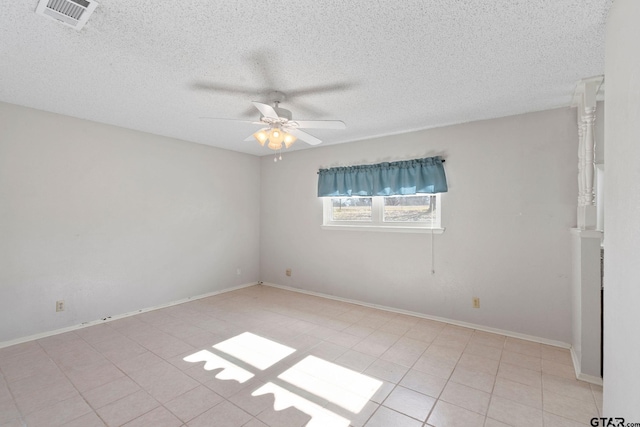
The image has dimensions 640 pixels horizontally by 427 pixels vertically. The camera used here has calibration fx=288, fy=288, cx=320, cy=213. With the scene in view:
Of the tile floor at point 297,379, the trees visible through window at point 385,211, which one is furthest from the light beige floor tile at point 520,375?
the trees visible through window at point 385,211

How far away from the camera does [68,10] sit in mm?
1522

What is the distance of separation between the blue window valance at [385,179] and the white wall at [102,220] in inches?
67.3

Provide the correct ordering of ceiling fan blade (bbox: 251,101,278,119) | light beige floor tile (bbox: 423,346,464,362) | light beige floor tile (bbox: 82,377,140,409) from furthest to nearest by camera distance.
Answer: light beige floor tile (bbox: 423,346,464,362)
ceiling fan blade (bbox: 251,101,278,119)
light beige floor tile (bbox: 82,377,140,409)

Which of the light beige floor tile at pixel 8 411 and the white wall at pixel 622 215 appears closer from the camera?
the white wall at pixel 622 215

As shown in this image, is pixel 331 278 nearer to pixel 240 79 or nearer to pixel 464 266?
pixel 464 266

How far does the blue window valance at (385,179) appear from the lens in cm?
344

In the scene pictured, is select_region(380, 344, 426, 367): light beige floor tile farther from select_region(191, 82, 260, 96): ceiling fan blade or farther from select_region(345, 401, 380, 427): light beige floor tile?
select_region(191, 82, 260, 96): ceiling fan blade

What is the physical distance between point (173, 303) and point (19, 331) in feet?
4.88

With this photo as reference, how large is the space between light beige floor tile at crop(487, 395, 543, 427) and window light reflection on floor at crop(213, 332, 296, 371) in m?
1.62

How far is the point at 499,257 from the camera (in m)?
3.09

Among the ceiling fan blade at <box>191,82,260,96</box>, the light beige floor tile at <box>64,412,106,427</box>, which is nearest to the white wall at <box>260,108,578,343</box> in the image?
the ceiling fan blade at <box>191,82,260,96</box>

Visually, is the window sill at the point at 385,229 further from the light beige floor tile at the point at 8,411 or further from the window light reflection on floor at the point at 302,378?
the light beige floor tile at the point at 8,411

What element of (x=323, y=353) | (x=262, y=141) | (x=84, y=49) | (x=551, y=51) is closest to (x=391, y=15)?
(x=551, y=51)

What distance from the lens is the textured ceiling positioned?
153cm
